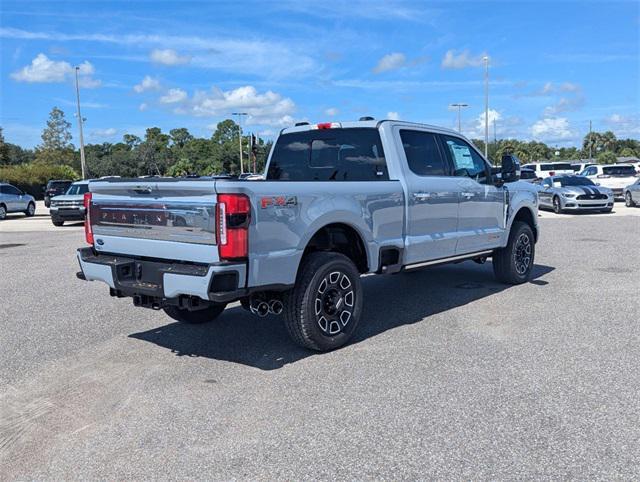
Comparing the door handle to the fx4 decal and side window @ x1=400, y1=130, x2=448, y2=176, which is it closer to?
side window @ x1=400, y1=130, x2=448, y2=176

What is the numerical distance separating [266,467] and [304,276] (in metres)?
2.09

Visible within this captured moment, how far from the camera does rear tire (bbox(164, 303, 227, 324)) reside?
651 centimetres

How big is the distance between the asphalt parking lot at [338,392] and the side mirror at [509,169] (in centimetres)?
151

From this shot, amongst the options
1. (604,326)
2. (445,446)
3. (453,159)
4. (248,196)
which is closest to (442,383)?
(445,446)

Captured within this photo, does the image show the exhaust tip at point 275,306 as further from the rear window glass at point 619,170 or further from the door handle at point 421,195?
the rear window glass at point 619,170

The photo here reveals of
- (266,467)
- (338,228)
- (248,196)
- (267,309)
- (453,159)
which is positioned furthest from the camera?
(453,159)

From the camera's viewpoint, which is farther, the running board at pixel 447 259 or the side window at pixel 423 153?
the side window at pixel 423 153

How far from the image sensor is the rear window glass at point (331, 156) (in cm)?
655

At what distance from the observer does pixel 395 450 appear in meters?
3.62

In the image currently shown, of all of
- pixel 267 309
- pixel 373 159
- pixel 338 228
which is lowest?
pixel 267 309

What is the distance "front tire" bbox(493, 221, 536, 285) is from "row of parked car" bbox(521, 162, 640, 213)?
9.80 m

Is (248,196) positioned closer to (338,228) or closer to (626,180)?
(338,228)

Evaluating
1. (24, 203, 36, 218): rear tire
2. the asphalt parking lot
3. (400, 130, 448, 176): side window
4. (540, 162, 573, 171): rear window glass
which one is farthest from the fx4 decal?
Answer: (540, 162, 573, 171): rear window glass

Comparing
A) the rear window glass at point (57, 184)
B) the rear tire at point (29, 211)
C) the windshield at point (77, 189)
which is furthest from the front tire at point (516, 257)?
the rear window glass at point (57, 184)
